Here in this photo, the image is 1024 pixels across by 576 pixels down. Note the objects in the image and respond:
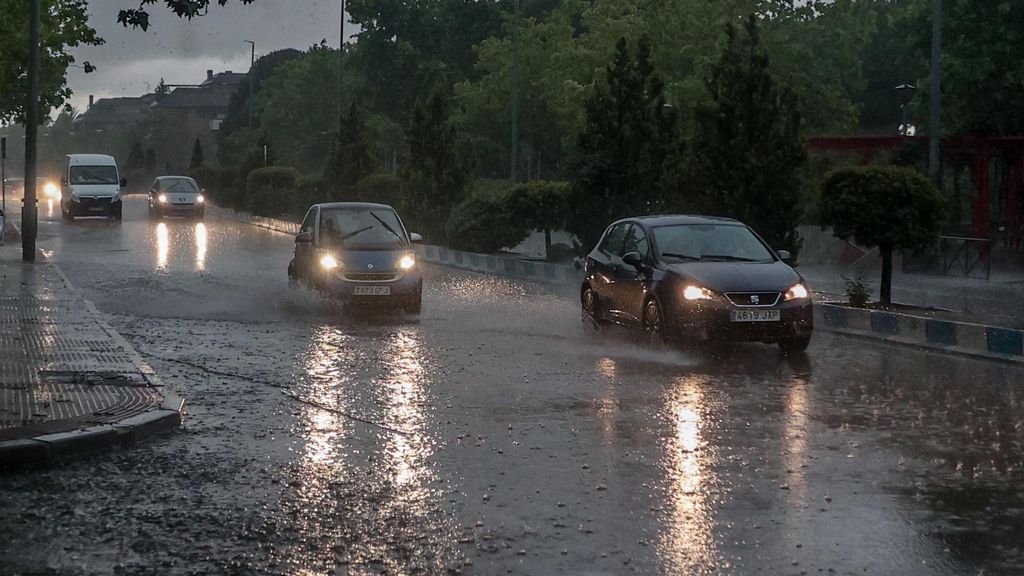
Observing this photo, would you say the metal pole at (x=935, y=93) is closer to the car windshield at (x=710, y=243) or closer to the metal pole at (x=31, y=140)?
the car windshield at (x=710, y=243)

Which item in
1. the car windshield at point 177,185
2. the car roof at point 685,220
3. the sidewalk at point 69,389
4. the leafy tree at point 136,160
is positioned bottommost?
the sidewalk at point 69,389

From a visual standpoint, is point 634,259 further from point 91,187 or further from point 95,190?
point 91,187

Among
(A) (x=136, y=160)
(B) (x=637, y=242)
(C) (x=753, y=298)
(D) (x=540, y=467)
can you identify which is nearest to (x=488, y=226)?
(B) (x=637, y=242)

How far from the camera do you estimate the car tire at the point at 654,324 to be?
15.6 metres

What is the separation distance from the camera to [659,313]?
1573 cm

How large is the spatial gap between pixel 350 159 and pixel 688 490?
42.5m

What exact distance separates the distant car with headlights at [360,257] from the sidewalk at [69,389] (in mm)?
3278

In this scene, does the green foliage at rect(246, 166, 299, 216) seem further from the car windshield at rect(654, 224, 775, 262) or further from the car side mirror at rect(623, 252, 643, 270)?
the car side mirror at rect(623, 252, 643, 270)

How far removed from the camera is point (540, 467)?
8.85 meters

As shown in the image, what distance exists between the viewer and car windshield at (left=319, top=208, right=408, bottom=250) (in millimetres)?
20156

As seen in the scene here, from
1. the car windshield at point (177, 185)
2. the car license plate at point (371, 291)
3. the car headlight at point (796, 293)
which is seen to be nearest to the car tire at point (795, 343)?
the car headlight at point (796, 293)

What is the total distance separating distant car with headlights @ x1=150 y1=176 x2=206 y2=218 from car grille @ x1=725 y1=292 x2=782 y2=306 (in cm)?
4122

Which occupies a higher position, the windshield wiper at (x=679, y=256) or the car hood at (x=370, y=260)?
the windshield wiper at (x=679, y=256)

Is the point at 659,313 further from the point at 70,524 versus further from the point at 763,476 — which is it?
the point at 70,524
